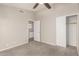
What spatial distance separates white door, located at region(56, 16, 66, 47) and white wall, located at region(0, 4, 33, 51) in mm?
1543

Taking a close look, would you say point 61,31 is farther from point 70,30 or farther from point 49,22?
point 49,22

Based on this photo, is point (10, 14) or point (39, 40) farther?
point (39, 40)

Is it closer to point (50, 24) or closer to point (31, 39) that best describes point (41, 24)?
point (50, 24)

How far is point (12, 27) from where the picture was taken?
361 centimetres

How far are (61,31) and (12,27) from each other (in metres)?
2.57

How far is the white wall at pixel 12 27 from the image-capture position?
3.16m

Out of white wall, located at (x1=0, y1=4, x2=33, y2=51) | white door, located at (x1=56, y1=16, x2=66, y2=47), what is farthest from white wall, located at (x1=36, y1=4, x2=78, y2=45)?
white wall, located at (x1=0, y1=4, x2=33, y2=51)

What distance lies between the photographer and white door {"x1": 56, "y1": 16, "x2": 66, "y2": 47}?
3932 millimetres

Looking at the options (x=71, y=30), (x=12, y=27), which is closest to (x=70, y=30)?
(x=71, y=30)

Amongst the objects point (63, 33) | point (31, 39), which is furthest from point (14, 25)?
point (63, 33)

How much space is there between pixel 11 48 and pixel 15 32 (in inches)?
31.5

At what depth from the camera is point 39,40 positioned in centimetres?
417

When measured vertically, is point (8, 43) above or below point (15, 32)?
below

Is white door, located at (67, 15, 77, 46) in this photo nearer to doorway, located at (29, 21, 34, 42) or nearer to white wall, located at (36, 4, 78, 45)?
white wall, located at (36, 4, 78, 45)
